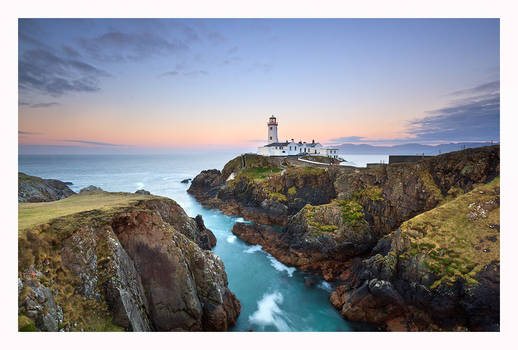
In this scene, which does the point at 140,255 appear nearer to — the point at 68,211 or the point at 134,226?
the point at 134,226

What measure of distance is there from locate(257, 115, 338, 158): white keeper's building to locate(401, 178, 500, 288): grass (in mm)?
30548

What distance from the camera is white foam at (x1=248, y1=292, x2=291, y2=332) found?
30.1 ft

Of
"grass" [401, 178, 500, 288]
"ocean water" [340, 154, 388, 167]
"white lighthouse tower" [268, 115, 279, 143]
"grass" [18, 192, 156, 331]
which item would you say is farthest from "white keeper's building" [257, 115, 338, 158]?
"grass" [18, 192, 156, 331]

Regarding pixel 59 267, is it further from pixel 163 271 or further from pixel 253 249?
pixel 253 249

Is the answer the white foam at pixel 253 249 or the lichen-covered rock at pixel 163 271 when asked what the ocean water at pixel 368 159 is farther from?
the lichen-covered rock at pixel 163 271

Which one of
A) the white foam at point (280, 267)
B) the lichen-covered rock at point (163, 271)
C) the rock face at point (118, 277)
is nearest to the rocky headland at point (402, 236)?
the white foam at point (280, 267)

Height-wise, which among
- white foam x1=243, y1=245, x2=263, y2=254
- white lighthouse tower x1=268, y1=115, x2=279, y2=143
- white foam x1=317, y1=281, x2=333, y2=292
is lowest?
white foam x1=317, y1=281, x2=333, y2=292

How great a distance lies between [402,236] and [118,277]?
12.1 m

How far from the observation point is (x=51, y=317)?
409 centimetres

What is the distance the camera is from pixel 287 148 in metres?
42.4

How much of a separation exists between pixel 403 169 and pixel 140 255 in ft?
58.7

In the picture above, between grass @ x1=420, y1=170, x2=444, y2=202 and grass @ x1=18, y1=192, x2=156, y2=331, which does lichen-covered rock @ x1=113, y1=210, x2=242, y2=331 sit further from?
grass @ x1=420, y1=170, x2=444, y2=202
